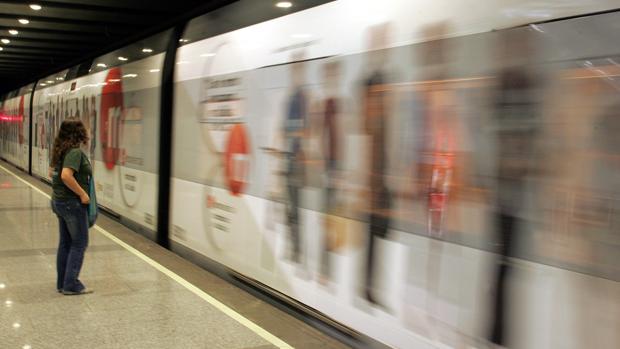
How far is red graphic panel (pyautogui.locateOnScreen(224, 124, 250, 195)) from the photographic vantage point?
5.18 metres

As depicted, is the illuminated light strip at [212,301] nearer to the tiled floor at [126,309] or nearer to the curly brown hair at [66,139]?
the tiled floor at [126,309]

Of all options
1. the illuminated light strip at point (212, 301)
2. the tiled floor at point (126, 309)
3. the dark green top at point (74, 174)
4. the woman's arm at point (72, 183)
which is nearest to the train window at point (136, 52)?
the illuminated light strip at point (212, 301)

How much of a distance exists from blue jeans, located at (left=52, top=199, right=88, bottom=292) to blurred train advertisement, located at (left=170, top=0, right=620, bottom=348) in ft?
4.45

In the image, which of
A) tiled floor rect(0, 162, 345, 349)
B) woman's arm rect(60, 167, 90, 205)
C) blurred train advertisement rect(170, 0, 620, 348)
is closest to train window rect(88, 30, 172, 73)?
blurred train advertisement rect(170, 0, 620, 348)

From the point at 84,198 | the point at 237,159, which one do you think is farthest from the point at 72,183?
the point at 237,159

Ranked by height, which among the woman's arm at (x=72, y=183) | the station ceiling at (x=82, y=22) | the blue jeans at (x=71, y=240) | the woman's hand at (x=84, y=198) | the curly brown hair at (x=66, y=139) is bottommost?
the blue jeans at (x=71, y=240)

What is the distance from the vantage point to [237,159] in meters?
5.28

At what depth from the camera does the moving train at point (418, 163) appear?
2.45 metres

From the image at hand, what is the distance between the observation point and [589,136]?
2418mm

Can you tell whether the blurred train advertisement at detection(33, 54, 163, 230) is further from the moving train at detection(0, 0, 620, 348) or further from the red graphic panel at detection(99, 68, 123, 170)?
the moving train at detection(0, 0, 620, 348)

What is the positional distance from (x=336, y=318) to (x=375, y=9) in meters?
2.17

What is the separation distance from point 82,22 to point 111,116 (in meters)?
1.80

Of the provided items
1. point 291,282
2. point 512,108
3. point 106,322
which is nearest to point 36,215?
point 106,322

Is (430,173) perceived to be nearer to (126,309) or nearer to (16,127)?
(126,309)
